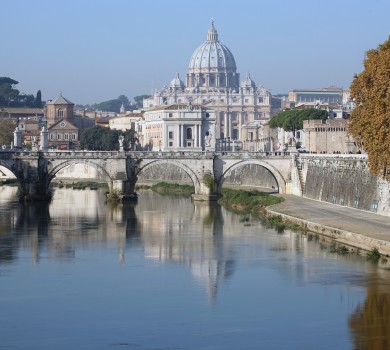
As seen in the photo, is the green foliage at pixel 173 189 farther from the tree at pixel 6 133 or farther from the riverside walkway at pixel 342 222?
the tree at pixel 6 133

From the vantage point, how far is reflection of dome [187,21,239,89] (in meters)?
190

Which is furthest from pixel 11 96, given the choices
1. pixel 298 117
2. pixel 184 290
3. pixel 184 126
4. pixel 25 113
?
pixel 184 290

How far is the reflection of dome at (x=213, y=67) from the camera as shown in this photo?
19025cm

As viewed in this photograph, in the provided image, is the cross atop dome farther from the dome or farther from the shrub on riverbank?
the shrub on riverbank

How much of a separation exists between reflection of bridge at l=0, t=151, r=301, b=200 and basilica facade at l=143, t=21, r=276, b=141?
108 metres

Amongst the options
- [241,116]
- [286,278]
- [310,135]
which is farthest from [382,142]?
[241,116]

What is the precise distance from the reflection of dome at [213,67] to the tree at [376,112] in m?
146

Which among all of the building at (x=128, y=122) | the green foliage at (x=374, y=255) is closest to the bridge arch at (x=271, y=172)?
the green foliage at (x=374, y=255)

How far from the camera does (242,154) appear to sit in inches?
2517

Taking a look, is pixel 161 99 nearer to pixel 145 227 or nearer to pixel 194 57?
pixel 194 57

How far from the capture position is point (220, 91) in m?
188

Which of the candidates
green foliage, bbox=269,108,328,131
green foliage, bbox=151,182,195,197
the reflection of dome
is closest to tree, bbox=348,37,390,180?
green foliage, bbox=151,182,195,197

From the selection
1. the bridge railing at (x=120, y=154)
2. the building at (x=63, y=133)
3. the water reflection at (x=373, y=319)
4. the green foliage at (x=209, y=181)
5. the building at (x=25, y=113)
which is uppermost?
the building at (x=25, y=113)

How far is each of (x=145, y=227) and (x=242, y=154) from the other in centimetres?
1762
